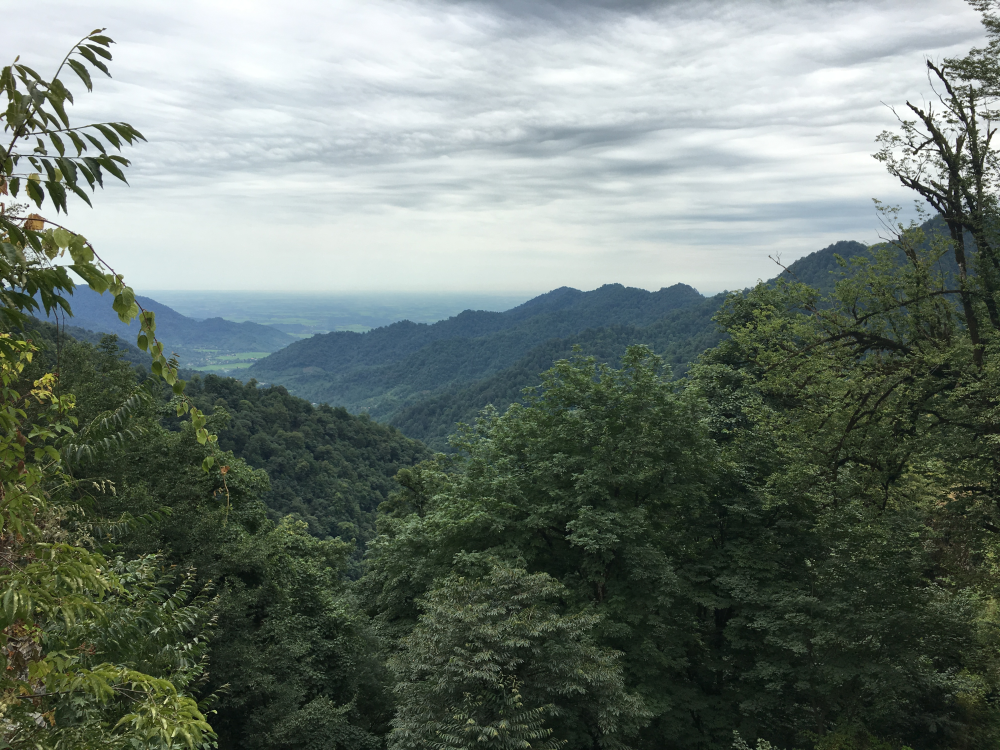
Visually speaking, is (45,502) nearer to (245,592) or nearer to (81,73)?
(81,73)

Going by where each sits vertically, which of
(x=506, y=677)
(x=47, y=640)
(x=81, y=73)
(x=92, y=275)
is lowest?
(x=506, y=677)

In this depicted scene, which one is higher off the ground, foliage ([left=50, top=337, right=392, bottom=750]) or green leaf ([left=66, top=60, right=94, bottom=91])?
green leaf ([left=66, top=60, right=94, bottom=91])

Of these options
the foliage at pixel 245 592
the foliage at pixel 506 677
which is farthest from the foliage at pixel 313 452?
the foliage at pixel 506 677

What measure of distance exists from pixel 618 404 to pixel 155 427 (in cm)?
1507

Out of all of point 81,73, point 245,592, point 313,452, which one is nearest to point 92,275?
point 81,73

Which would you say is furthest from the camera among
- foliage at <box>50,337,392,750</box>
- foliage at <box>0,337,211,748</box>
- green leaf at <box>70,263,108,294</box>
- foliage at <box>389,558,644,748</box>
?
foliage at <box>50,337,392,750</box>

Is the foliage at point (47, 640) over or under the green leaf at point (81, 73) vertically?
under

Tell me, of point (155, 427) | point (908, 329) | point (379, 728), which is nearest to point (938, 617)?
point (908, 329)

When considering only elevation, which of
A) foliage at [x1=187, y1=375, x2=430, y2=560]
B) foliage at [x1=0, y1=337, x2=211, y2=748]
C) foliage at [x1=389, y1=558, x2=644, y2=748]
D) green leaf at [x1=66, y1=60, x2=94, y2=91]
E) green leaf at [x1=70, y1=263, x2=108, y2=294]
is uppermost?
green leaf at [x1=66, y1=60, x2=94, y2=91]

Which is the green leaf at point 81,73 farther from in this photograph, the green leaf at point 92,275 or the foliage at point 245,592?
the foliage at point 245,592

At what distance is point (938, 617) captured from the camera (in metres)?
11.2

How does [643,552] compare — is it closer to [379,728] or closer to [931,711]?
[931,711]

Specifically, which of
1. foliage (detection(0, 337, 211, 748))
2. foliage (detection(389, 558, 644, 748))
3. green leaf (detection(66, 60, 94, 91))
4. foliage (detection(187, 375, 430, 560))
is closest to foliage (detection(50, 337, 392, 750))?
foliage (detection(389, 558, 644, 748))

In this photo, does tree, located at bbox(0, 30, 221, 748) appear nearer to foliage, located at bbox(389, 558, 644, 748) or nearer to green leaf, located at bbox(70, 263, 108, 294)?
green leaf, located at bbox(70, 263, 108, 294)
